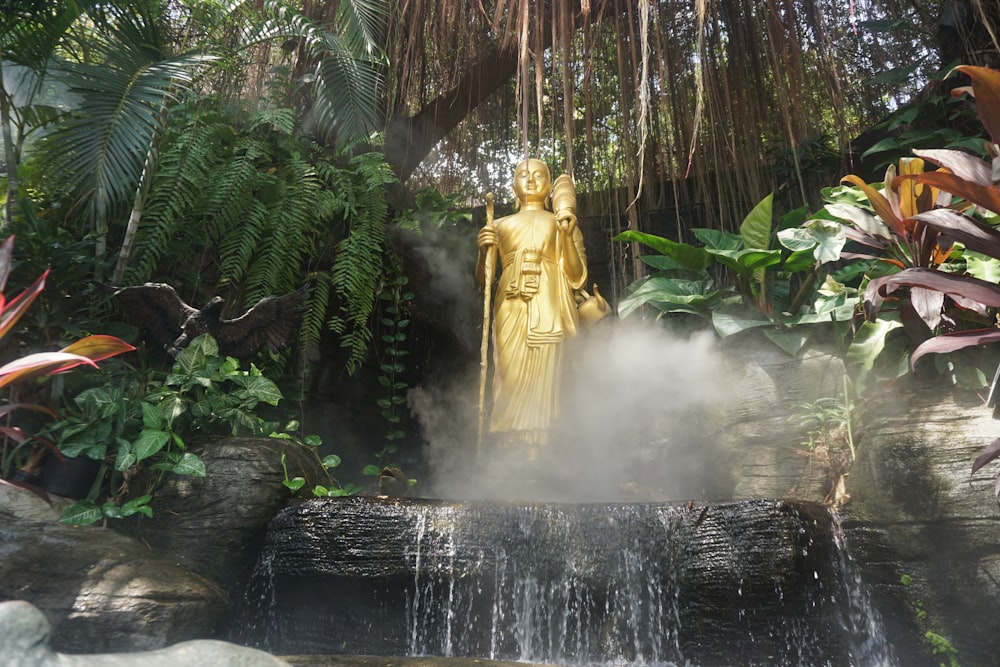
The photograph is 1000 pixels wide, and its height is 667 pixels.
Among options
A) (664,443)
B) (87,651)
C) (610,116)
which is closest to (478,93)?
(610,116)

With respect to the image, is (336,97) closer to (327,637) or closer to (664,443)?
(664,443)

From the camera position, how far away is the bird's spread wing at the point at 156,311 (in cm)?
399

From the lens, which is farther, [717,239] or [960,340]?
[717,239]

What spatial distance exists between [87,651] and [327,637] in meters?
0.99

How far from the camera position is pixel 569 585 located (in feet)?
10.2

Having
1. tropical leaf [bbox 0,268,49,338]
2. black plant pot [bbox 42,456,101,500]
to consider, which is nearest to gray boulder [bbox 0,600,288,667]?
tropical leaf [bbox 0,268,49,338]

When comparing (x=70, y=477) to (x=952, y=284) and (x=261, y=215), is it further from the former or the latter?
(x=952, y=284)

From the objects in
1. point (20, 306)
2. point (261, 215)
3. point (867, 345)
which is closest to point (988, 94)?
point (867, 345)

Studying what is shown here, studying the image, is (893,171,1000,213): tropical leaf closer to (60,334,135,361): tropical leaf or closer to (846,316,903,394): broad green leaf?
(846,316,903,394): broad green leaf

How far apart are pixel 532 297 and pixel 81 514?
2.96 metres

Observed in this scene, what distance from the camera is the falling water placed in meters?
2.82

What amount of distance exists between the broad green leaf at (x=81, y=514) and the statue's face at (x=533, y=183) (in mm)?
3426

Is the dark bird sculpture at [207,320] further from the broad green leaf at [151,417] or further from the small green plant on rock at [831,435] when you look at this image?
the small green plant on rock at [831,435]

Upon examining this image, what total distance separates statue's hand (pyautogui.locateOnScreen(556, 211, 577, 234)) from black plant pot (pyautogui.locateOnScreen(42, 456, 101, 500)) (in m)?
3.19
